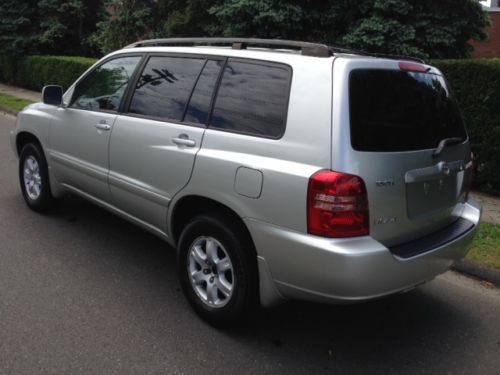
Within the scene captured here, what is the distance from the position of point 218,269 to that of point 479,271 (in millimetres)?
2308

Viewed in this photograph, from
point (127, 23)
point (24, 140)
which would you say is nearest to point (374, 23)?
point (24, 140)

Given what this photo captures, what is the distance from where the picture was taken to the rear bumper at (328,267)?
276 centimetres

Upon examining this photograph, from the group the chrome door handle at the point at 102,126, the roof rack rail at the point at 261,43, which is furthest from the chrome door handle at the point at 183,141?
the chrome door handle at the point at 102,126

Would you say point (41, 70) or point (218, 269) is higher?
point (218, 269)

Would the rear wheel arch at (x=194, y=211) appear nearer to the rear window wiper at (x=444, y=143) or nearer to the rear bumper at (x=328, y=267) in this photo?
the rear bumper at (x=328, y=267)

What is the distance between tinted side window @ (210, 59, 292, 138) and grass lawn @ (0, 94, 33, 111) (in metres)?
11.6

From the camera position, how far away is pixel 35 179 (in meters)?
5.45

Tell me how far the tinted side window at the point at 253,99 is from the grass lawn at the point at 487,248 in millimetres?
2419

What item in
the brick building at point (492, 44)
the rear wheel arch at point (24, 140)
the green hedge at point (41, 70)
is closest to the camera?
the rear wheel arch at point (24, 140)

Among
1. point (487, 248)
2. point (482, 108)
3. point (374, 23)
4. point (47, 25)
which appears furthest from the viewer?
point (47, 25)

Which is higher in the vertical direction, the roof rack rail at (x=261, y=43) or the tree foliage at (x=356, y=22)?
A: the tree foliage at (x=356, y=22)

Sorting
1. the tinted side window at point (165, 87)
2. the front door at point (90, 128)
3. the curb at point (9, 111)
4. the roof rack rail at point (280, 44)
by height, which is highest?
the roof rack rail at point (280, 44)

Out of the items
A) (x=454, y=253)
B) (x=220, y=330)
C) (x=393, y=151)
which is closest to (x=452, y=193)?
(x=454, y=253)

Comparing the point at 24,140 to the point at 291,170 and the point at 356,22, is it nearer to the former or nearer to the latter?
the point at 291,170
